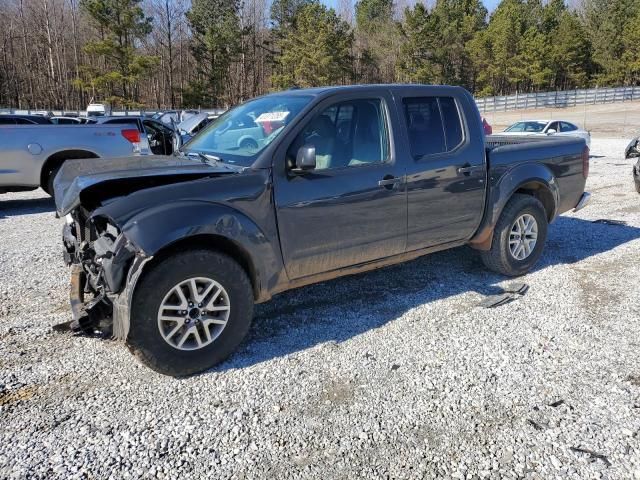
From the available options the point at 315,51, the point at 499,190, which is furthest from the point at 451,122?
the point at 315,51

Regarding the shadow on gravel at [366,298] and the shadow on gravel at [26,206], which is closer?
the shadow on gravel at [366,298]

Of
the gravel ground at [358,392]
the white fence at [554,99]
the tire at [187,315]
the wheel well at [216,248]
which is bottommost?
the gravel ground at [358,392]

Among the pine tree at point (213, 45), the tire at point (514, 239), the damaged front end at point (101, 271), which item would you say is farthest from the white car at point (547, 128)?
the pine tree at point (213, 45)

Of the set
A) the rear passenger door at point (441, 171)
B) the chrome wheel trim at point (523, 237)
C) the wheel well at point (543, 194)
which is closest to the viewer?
the rear passenger door at point (441, 171)

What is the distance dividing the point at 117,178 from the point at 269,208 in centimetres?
101

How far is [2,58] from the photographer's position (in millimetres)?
51719

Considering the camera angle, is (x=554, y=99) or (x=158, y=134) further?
(x=554, y=99)

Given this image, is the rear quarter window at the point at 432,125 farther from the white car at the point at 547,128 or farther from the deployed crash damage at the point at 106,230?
the white car at the point at 547,128

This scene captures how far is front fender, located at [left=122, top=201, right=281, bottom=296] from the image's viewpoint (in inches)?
123

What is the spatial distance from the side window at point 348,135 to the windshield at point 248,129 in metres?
0.19

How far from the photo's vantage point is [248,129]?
13.8 ft

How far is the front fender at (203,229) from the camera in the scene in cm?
314

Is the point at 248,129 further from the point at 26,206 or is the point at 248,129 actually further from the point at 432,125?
the point at 26,206

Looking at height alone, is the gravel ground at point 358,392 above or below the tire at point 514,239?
below
